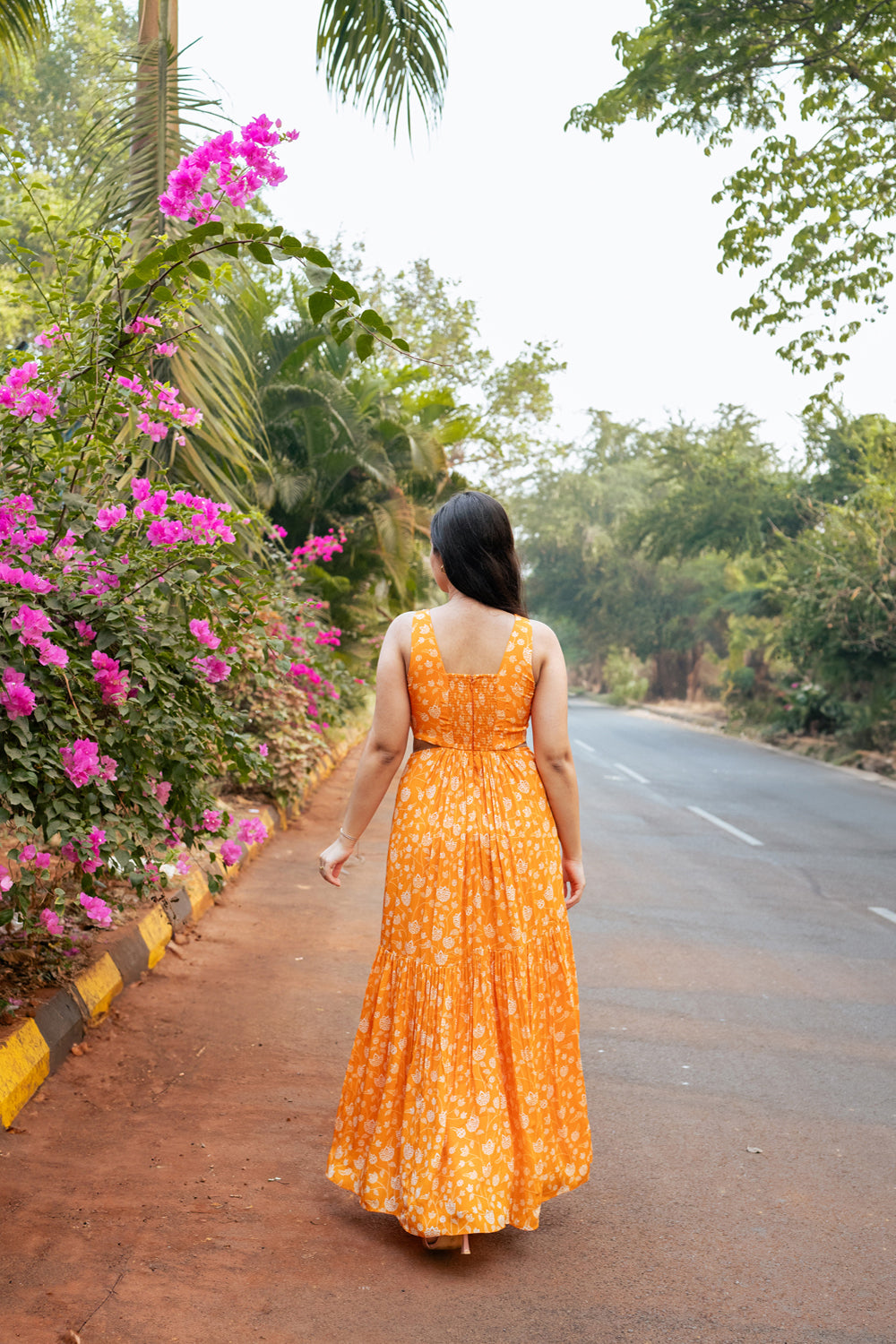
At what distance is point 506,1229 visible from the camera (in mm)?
3518

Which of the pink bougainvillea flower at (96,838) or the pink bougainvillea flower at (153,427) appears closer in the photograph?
the pink bougainvillea flower at (96,838)

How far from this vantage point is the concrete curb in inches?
160

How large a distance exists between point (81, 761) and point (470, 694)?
1179mm

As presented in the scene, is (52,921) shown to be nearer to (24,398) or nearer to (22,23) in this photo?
(24,398)

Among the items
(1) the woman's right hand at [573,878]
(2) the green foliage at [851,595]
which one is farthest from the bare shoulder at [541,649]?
(2) the green foliage at [851,595]

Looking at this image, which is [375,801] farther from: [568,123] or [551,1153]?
[568,123]

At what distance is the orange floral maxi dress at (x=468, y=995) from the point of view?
3.25 metres

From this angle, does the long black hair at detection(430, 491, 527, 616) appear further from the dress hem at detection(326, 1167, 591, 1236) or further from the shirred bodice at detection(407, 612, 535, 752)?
the dress hem at detection(326, 1167, 591, 1236)

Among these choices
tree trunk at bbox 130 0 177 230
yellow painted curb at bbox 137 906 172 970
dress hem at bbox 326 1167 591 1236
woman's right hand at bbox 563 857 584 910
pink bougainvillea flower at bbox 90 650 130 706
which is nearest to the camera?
dress hem at bbox 326 1167 591 1236

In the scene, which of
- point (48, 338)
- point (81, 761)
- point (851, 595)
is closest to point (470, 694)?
point (81, 761)

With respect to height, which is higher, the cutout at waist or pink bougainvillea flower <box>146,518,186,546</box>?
pink bougainvillea flower <box>146,518,186,546</box>

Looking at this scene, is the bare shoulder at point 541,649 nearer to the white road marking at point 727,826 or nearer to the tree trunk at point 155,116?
the tree trunk at point 155,116

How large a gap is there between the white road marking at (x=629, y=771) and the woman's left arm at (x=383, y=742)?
13.1 metres

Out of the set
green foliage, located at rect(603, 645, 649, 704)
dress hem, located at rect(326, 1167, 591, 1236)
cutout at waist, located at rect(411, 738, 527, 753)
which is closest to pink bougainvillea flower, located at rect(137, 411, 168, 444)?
cutout at waist, located at rect(411, 738, 527, 753)
